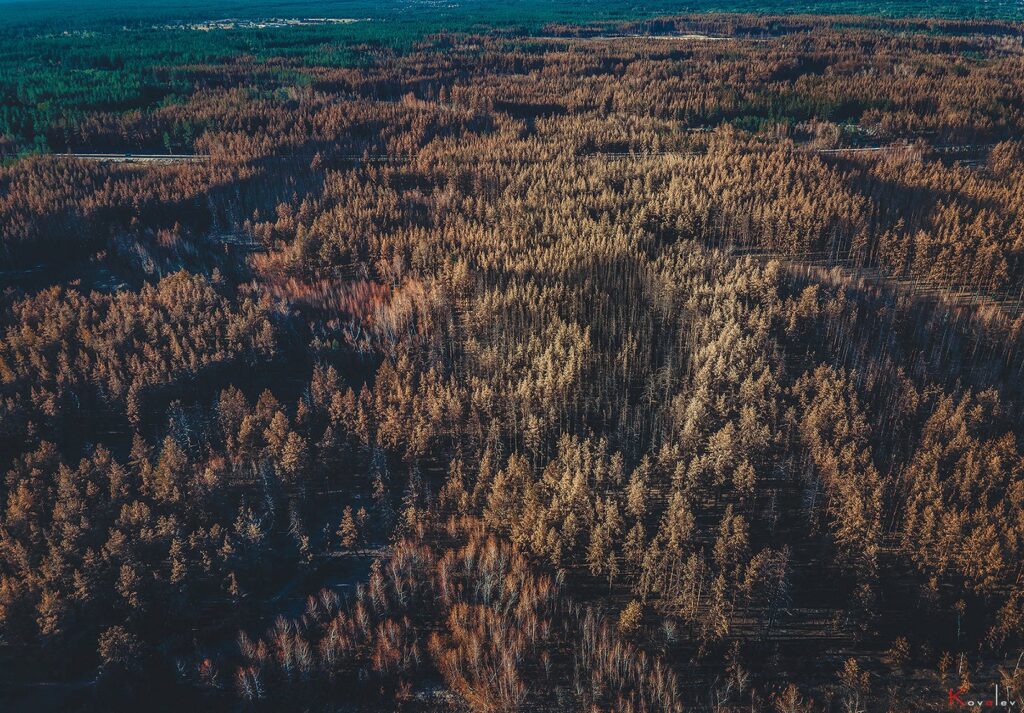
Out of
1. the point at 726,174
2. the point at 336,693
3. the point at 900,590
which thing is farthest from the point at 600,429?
the point at 726,174

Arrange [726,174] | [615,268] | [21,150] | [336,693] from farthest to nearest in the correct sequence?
[21,150] < [726,174] < [615,268] < [336,693]

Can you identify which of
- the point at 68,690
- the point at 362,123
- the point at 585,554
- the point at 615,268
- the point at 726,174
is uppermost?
the point at 362,123

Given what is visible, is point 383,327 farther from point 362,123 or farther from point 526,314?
point 362,123

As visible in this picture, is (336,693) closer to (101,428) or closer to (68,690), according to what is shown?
(68,690)

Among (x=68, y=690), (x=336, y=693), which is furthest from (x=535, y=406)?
(x=68, y=690)

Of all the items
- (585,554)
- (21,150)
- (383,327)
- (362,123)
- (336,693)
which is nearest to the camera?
(336,693)

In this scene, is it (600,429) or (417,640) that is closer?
(417,640)

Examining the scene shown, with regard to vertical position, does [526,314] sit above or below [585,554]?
above
